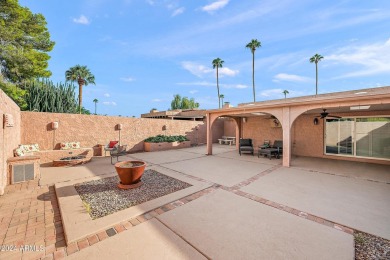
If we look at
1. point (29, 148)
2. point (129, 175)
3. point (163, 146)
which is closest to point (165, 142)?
point (163, 146)

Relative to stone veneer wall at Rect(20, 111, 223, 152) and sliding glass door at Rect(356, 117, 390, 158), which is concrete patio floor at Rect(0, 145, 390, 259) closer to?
stone veneer wall at Rect(20, 111, 223, 152)

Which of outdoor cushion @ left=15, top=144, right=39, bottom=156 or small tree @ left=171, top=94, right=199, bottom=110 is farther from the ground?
small tree @ left=171, top=94, right=199, bottom=110

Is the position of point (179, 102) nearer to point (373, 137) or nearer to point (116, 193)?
point (373, 137)

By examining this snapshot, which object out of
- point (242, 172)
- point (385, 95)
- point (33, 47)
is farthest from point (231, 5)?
point (33, 47)

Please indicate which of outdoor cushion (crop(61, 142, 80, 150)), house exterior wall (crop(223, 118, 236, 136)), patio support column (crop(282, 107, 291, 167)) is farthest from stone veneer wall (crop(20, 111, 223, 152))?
patio support column (crop(282, 107, 291, 167))

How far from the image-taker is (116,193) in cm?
431

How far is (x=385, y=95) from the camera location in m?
5.09

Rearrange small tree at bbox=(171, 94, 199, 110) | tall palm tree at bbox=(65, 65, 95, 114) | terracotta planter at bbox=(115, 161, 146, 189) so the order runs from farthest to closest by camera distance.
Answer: small tree at bbox=(171, 94, 199, 110)
tall palm tree at bbox=(65, 65, 95, 114)
terracotta planter at bbox=(115, 161, 146, 189)

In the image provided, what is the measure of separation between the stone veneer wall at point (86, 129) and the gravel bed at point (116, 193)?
544 cm

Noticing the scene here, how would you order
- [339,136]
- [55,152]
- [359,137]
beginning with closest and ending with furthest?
[55,152] < [359,137] < [339,136]

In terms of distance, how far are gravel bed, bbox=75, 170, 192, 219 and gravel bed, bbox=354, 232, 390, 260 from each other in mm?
3661

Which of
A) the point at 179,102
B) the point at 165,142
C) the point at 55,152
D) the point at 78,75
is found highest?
the point at 179,102

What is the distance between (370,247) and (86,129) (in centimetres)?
1185

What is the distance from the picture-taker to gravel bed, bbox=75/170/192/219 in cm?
356
